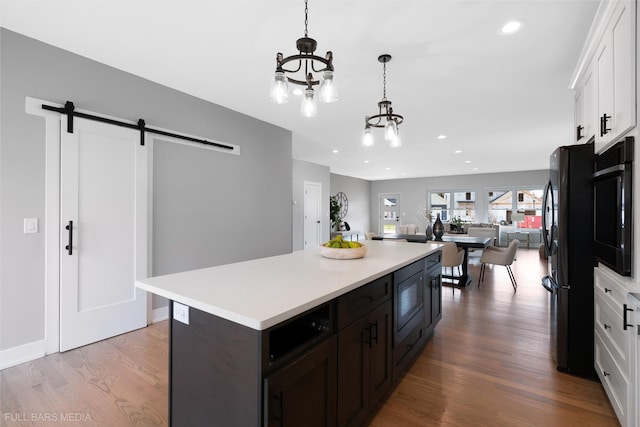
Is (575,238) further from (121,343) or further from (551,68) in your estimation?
(121,343)

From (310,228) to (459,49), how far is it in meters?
6.32

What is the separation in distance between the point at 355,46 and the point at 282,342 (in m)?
2.28

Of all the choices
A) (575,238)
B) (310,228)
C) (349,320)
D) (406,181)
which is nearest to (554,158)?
(575,238)

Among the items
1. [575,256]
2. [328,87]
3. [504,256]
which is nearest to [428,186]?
[504,256]

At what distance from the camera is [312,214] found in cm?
848

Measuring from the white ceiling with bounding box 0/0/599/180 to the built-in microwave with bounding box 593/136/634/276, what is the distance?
1.07m

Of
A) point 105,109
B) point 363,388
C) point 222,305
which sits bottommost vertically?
point 363,388

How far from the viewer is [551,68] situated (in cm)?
287

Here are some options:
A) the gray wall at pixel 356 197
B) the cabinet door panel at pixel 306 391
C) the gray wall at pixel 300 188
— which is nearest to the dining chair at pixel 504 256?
the gray wall at pixel 300 188

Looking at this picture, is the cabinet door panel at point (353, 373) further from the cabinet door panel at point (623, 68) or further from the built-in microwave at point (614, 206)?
the cabinet door panel at point (623, 68)

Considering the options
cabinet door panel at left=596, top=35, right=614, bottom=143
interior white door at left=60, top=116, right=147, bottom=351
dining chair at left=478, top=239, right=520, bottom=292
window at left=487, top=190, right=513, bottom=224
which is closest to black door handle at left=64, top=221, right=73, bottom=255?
interior white door at left=60, top=116, right=147, bottom=351

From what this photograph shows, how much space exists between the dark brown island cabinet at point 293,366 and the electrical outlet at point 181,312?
0.03 meters

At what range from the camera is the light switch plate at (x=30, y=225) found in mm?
2443

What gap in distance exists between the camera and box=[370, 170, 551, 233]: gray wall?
10281mm
